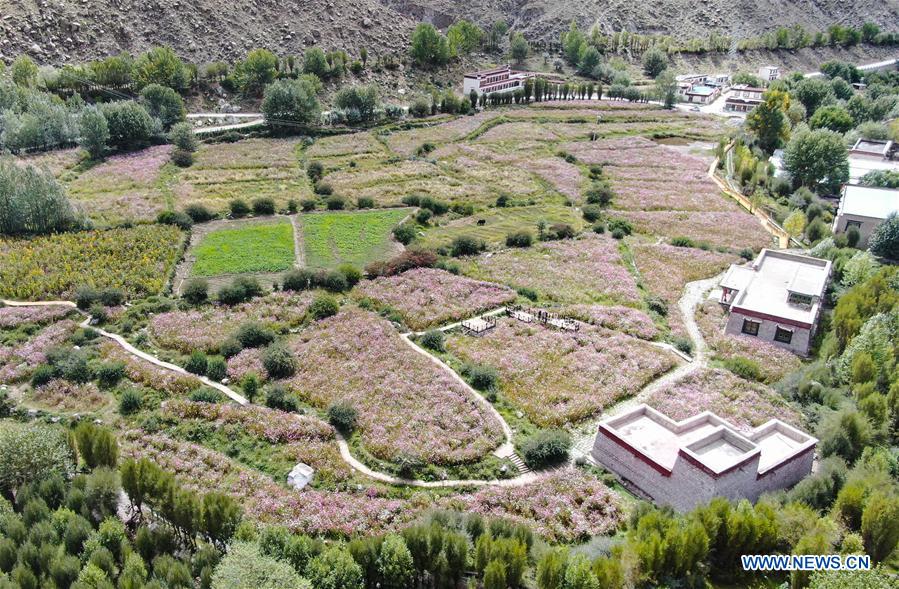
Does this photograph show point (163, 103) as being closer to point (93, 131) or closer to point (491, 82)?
point (93, 131)

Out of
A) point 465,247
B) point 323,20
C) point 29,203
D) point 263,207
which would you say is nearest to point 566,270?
point 465,247

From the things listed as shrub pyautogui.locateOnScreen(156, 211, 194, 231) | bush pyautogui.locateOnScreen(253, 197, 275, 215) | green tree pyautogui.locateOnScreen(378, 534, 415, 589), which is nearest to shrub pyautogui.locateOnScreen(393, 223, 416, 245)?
bush pyautogui.locateOnScreen(253, 197, 275, 215)

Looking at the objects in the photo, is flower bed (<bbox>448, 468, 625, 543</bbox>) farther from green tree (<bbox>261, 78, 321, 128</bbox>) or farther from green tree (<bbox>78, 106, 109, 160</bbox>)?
green tree (<bbox>261, 78, 321, 128</bbox>)

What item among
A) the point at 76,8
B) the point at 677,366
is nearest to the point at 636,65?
the point at 76,8

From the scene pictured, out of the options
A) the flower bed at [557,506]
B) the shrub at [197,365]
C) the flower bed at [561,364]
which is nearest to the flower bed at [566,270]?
the flower bed at [561,364]

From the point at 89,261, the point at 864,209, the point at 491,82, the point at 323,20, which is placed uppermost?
the point at 323,20

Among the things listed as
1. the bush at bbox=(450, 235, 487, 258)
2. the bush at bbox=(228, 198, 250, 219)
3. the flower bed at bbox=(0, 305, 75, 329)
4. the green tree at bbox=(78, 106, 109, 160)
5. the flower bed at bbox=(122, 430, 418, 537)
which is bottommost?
the flower bed at bbox=(122, 430, 418, 537)

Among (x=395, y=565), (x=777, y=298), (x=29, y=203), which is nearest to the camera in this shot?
(x=395, y=565)

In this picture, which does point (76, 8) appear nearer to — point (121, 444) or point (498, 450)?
point (121, 444)
